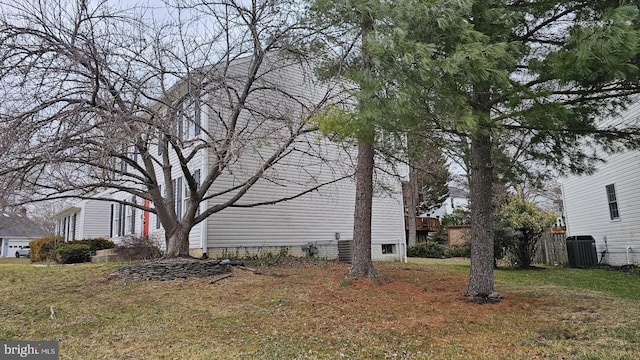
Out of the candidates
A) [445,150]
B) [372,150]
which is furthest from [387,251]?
[445,150]

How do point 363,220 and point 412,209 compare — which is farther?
point 412,209

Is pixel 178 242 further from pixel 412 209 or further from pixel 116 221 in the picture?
pixel 412 209

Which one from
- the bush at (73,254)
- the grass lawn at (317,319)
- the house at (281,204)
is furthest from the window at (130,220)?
the grass lawn at (317,319)

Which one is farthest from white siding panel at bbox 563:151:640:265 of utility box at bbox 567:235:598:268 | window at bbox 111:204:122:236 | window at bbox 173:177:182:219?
window at bbox 111:204:122:236

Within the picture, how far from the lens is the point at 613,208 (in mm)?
15023

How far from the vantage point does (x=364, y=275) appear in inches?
343

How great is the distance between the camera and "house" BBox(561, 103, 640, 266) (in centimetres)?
1355

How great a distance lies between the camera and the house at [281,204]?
40.9 ft

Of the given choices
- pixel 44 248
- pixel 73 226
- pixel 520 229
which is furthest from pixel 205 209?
pixel 73 226

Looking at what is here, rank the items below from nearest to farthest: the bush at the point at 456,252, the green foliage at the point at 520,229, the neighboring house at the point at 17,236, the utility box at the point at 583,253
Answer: the green foliage at the point at 520,229
the utility box at the point at 583,253
the bush at the point at 456,252
the neighboring house at the point at 17,236

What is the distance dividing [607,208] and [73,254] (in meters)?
19.6

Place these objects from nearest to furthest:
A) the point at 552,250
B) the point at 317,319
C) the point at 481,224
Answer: the point at 317,319, the point at 481,224, the point at 552,250

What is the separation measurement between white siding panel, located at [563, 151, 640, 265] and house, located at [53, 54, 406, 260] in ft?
24.1

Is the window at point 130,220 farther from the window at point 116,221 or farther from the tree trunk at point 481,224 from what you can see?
the tree trunk at point 481,224
